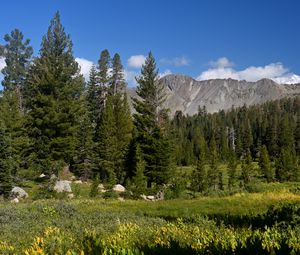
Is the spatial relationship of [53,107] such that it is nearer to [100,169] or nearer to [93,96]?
[100,169]

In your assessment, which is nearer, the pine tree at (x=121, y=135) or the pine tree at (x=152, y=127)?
the pine tree at (x=152, y=127)

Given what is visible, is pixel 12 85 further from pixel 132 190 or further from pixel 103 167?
pixel 132 190

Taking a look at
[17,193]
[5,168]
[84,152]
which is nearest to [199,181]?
[84,152]

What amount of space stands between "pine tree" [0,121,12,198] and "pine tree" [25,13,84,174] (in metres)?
7.85

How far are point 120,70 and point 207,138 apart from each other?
2881 inches

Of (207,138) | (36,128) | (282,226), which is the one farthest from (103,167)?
(207,138)

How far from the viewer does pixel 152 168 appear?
43.2 m

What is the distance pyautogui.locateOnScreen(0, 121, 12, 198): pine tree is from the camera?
34781 mm

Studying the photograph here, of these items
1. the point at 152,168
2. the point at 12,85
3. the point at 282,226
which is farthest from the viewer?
the point at 12,85

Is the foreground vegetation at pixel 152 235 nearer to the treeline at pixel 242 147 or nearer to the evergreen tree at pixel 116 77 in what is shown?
the treeline at pixel 242 147

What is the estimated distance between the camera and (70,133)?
48844mm

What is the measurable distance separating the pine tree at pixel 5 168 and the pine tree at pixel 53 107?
7846mm

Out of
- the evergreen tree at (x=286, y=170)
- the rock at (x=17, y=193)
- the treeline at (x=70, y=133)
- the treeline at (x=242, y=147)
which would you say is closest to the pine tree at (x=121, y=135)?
the treeline at (x=70, y=133)

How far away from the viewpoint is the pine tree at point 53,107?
4616 centimetres
